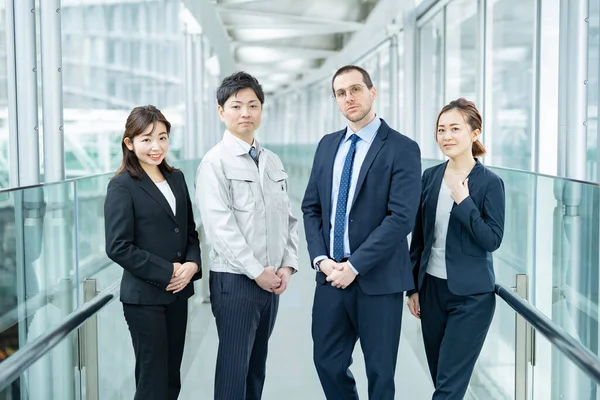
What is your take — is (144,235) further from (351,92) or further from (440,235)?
(440,235)

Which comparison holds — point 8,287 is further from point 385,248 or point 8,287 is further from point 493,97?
point 493,97

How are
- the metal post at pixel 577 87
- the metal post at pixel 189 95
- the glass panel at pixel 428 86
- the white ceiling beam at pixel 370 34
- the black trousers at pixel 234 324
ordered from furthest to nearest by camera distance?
the metal post at pixel 189 95 < the white ceiling beam at pixel 370 34 < the glass panel at pixel 428 86 < the metal post at pixel 577 87 < the black trousers at pixel 234 324

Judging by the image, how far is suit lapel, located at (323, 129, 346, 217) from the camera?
2953mm

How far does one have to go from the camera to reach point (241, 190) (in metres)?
2.87

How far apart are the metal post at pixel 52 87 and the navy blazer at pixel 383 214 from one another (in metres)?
1.38

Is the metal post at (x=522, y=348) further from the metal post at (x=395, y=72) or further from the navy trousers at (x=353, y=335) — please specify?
the metal post at (x=395, y=72)

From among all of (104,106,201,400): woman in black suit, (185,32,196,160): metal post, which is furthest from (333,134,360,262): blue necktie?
(185,32,196,160): metal post

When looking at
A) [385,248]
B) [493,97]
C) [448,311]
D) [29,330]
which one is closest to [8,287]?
[29,330]

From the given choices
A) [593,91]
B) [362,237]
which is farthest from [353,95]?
[593,91]

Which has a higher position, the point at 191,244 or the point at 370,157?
the point at 370,157

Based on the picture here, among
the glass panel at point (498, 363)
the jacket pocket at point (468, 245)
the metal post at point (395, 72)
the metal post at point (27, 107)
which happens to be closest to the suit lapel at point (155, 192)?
the metal post at point (27, 107)

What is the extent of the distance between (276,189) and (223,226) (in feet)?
1.01

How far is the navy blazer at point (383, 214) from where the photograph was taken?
2787 mm

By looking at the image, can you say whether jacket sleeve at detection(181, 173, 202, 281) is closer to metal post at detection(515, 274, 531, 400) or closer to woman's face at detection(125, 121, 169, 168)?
woman's face at detection(125, 121, 169, 168)
